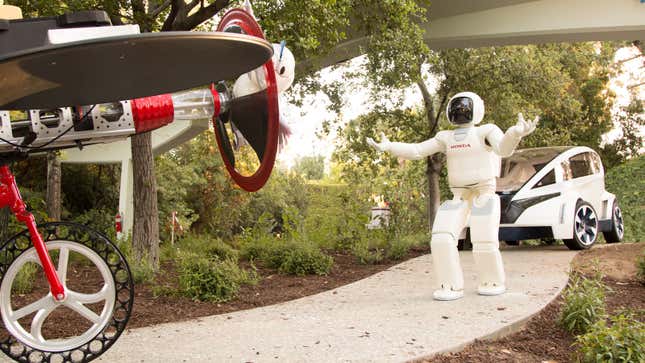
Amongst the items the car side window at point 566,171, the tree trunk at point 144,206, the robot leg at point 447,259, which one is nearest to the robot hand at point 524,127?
the robot leg at point 447,259

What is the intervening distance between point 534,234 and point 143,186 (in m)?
5.03

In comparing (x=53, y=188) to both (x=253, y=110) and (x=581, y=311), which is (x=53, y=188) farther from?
(x=581, y=311)

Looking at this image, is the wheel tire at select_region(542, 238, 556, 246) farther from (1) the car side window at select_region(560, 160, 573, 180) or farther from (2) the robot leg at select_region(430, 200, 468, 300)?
(2) the robot leg at select_region(430, 200, 468, 300)

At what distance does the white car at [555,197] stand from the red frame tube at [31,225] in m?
6.13

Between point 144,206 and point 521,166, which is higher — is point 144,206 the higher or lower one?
the lower one

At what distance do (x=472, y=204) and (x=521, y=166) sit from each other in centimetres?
316

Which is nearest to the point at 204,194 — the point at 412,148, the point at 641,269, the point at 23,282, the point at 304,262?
the point at 304,262

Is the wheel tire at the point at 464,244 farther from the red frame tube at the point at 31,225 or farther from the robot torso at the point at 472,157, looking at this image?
the red frame tube at the point at 31,225

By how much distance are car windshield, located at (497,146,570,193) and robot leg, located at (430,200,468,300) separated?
2.87m

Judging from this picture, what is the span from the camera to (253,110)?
3.37 metres

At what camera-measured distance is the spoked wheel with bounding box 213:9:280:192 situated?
313cm

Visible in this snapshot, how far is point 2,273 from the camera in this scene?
3.12m

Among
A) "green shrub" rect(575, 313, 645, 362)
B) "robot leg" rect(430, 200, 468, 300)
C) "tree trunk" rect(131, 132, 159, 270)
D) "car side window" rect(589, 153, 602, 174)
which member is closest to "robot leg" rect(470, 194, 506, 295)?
"robot leg" rect(430, 200, 468, 300)

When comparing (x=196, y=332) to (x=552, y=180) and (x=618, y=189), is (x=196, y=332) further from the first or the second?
(x=618, y=189)
